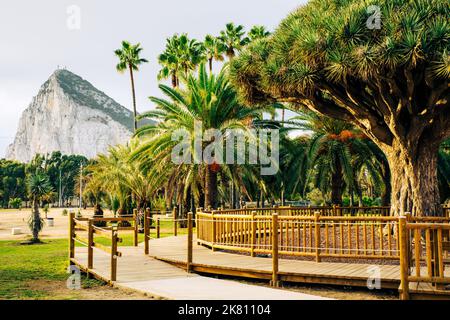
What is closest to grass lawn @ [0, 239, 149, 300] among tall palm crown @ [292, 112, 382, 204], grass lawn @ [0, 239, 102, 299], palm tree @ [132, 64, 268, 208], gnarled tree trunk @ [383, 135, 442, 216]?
grass lawn @ [0, 239, 102, 299]

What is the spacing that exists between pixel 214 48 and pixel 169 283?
38.8 m

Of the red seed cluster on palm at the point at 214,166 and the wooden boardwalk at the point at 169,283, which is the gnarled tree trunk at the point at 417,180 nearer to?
the red seed cluster on palm at the point at 214,166

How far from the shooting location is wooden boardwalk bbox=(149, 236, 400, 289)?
1008 cm

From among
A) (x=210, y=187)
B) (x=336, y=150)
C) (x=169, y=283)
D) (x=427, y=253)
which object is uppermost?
(x=336, y=150)

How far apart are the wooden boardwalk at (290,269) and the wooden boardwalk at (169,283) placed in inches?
22.0

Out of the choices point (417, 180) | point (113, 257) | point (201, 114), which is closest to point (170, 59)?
point (201, 114)

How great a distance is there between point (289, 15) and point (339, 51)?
439 cm

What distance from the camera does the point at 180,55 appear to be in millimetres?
45688

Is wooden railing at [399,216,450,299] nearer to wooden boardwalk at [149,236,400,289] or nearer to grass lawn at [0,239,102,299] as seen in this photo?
wooden boardwalk at [149,236,400,289]

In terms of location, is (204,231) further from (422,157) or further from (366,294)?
(422,157)

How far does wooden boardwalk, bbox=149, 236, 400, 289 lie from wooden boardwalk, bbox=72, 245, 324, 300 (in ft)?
1.83

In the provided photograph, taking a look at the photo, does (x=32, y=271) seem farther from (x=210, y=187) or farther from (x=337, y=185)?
(x=337, y=185)

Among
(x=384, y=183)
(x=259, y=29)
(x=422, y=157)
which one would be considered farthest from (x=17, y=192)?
Answer: (x=422, y=157)
